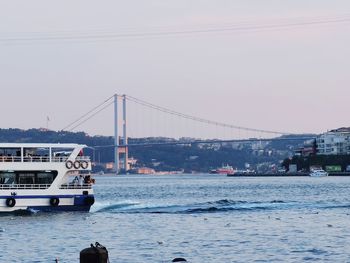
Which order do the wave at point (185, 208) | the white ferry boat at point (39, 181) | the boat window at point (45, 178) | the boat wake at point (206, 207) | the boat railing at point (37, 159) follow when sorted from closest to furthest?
the white ferry boat at point (39, 181)
the boat railing at point (37, 159)
the boat window at point (45, 178)
the wave at point (185, 208)
the boat wake at point (206, 207)

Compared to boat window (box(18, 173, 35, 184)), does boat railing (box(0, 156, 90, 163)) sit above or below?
above

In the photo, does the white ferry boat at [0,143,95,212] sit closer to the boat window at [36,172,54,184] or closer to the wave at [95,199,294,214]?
the boat window at [36,172,54,184]

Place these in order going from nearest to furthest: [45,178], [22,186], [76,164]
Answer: [22,186] → [45,178] → [76,164]

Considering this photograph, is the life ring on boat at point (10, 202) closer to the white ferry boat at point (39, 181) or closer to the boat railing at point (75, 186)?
the white ferry boat at point (39, 181)

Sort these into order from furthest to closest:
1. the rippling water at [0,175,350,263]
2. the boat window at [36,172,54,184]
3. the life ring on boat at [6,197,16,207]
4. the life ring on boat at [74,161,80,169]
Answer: the life ring on boat at [74,161,80,169] → the boat window at [36,172,54,184] → the life ring on boat at [6,197,16,207] → the rippling water at [0,175,350,263]

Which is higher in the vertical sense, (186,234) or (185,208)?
(185,208)

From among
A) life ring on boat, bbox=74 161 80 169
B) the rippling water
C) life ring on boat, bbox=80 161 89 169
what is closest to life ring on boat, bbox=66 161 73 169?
life ring on boat, bbox=74 161 80 169

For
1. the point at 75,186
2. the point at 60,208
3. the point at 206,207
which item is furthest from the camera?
the point at 206,207

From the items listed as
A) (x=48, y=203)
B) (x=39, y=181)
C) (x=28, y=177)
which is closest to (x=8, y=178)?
(x=28, y=177)

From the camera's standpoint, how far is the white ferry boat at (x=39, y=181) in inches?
2375

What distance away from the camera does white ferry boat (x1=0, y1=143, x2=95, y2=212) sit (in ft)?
198

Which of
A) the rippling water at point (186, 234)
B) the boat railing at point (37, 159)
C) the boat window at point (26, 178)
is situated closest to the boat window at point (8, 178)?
the boat window at point (26, 178)

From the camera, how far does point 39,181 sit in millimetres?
61375

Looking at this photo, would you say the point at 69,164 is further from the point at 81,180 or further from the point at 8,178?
the point at 8,178
